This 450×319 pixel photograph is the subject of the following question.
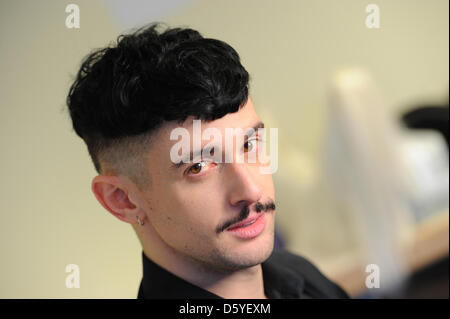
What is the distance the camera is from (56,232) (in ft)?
3.15

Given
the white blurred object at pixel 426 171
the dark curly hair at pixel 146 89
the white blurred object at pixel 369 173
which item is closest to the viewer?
the dark curly hair at pixel 146 89

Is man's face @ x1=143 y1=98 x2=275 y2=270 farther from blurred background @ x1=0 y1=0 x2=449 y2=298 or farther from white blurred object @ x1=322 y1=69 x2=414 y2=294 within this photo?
white blurred object @ x1=322 y1=69 x2=414 y2=294

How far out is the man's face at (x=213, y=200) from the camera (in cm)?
75

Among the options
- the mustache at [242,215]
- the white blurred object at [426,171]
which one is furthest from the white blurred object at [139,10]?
the white blurred object at [426,171]

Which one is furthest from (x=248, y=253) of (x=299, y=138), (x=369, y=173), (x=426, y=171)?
(x=426, y=171)

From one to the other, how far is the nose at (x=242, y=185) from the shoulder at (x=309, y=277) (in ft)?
1.03

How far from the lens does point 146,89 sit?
2.38 feet

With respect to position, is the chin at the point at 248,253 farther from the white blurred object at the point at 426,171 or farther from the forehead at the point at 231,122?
the white blurred object at the point at 426,171

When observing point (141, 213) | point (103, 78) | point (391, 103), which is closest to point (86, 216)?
point (141, 213)

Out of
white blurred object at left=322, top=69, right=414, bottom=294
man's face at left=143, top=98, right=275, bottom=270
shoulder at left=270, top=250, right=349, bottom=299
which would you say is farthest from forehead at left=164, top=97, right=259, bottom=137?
white blurred object at left=322, top=69, right=414, bottom=294

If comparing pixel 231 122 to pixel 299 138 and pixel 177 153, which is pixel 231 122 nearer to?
pixel 177 153

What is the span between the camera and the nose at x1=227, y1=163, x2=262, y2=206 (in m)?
0.75

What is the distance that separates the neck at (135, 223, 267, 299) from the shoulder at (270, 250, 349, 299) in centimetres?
19
